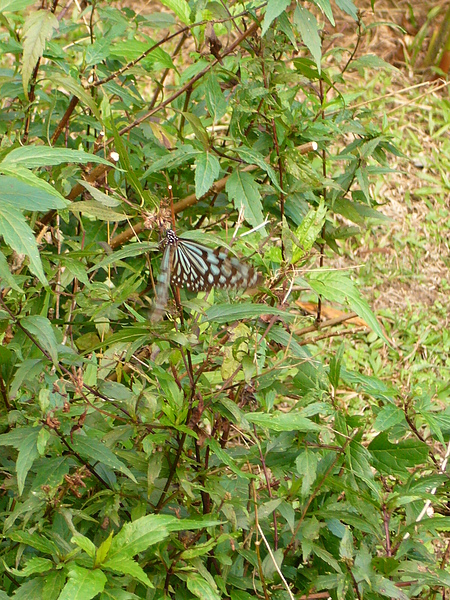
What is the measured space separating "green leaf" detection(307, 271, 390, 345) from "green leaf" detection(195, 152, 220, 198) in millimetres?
387

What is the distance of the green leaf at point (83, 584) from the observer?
1.20m

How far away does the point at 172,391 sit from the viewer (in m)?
1.50

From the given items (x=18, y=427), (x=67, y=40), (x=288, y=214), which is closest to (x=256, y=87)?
(x=288, y=214)

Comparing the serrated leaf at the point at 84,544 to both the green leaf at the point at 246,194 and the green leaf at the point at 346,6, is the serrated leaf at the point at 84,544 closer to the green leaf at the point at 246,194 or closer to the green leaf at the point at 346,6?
the green leaf at the point at 246,194

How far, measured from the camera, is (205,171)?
1843 mm

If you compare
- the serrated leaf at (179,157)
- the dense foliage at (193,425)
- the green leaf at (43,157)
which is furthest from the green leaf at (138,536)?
the serrated leaf at (179,157)

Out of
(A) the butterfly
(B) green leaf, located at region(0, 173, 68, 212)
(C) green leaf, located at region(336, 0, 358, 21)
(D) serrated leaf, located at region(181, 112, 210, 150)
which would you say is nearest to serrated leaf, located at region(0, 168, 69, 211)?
(B) green leaf, located at region(0, 173, 68, 212)

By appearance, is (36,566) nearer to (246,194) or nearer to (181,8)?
(246,194)

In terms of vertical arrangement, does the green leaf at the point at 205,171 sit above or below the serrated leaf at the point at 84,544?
above

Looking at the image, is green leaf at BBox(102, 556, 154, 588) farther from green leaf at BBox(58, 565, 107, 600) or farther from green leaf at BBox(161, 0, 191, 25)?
green leaf at BBox(161, 0, 191, 25)

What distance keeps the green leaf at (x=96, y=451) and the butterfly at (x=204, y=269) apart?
1.22 feet

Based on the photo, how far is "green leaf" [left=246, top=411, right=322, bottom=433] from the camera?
147cm

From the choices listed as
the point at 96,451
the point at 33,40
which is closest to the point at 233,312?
the point at 96,451

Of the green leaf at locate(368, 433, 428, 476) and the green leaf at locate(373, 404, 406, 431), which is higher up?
the green leaf at locate(373, 404, 406, 431)
